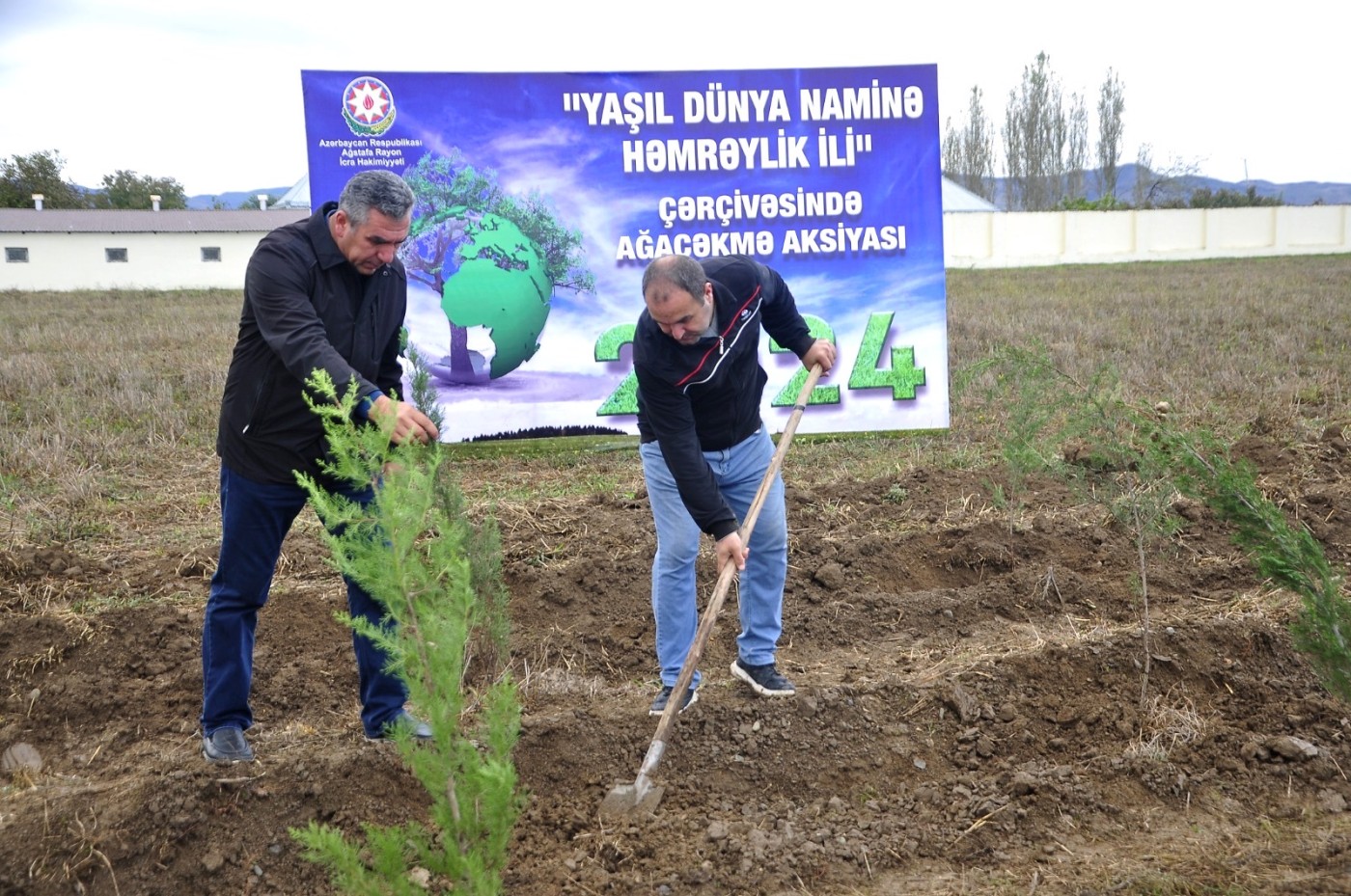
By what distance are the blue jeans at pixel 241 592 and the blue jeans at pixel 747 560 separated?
3.55ft

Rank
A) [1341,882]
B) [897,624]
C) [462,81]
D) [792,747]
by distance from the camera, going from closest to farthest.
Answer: [1341,882] < [792,747] < [897,624] < [462,81]

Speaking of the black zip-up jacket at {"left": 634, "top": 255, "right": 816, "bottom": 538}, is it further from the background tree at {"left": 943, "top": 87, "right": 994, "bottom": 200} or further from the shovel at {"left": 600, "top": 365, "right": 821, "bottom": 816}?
the background tree at {"left": 943, "top": 87, "right": 994, "bottom": 200}

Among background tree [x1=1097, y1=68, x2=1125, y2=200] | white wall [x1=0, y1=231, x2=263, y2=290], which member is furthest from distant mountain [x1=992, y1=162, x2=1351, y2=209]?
white wall [x1=0, y1=231, x2=263, y2=290]

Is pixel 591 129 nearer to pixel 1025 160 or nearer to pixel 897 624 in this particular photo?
pixel 897 624

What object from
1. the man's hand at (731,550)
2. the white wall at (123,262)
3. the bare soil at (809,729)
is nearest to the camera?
the bare soil at (809,729)

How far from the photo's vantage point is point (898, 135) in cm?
941

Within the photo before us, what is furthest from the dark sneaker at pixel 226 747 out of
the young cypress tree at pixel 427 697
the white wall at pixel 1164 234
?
the white wall at pixel 1164 234

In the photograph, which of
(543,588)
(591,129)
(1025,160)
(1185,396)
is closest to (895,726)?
(543,588)

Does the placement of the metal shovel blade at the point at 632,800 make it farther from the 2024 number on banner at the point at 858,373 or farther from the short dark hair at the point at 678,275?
the 2024 number on banner at the point at 858,373

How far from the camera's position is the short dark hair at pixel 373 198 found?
12.2ft

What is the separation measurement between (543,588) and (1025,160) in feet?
184

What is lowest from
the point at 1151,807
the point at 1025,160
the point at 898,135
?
the point at 1151,807

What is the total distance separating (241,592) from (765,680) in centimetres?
204

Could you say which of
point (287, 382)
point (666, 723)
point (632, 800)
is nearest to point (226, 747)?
point (287, 382)
